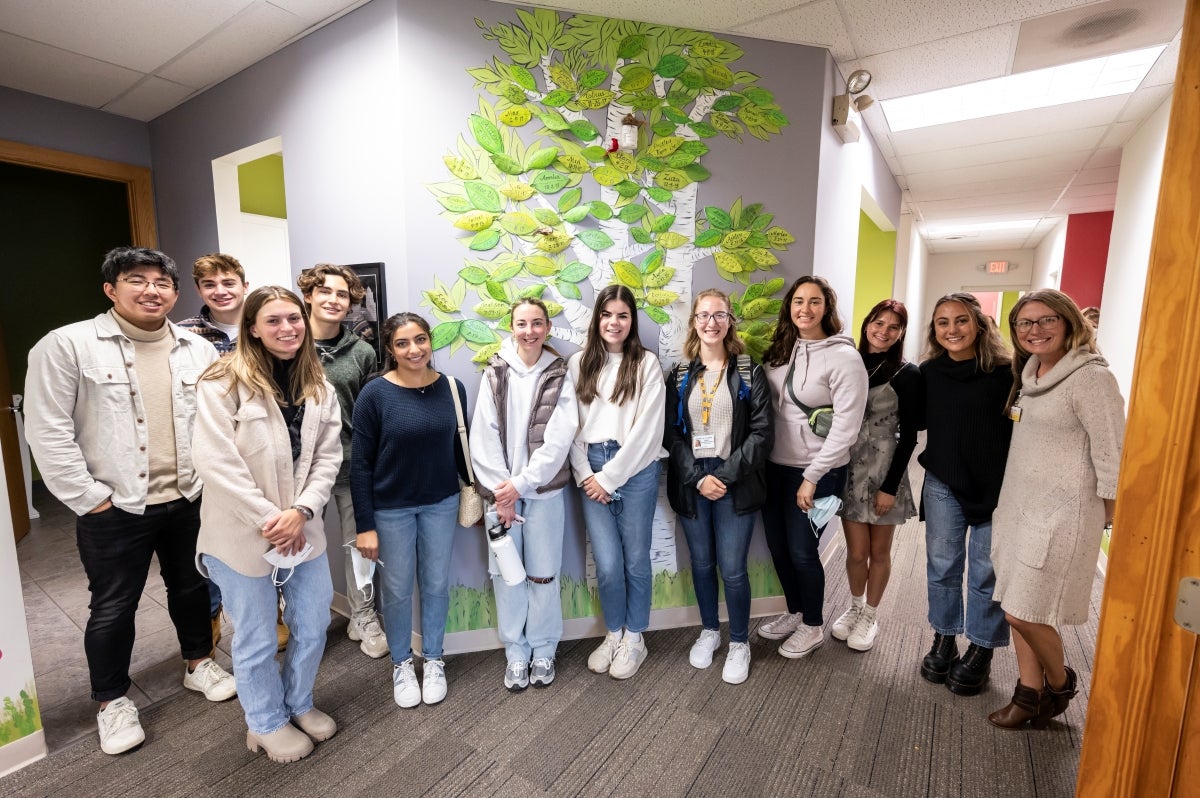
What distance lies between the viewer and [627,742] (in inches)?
75.7

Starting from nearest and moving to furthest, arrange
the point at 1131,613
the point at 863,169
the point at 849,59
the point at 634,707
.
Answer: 1. the point at 1131,613
2. the point at 634,707
3. the point at 849,59
4. the point at 863,169

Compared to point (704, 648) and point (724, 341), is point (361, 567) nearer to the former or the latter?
point (704, 648)

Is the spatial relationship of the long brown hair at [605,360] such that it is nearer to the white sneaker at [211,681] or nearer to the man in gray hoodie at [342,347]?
the man in gray hoodie at [342,347]

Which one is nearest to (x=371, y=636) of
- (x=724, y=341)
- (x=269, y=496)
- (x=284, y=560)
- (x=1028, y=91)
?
(x=284, y=560)

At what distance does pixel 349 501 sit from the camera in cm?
237

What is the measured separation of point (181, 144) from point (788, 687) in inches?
172

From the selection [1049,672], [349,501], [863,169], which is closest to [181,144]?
[349,501]

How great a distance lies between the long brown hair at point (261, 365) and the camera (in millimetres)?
1632

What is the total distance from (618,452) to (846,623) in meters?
1.43

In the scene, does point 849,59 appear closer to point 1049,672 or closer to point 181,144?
point 1049,672

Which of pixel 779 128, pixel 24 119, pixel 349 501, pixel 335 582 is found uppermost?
pixel 24 119

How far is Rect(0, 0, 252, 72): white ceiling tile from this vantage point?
228cm

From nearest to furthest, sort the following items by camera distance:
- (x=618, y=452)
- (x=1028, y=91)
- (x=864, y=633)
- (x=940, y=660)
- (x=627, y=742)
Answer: (x=627, y=742), (x=618, y=452), (x=940, y=660), (x=864, y=633), (x=1028, y=91)

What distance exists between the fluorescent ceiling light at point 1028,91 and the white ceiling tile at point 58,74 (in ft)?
14.0
